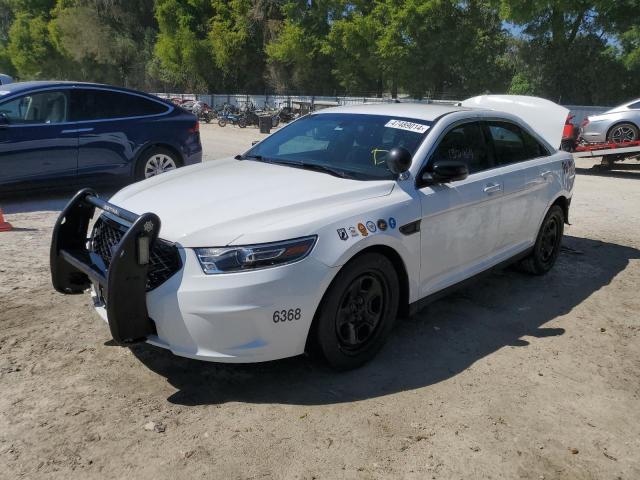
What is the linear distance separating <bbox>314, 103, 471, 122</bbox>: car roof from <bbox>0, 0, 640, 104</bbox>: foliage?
26438 millimetres

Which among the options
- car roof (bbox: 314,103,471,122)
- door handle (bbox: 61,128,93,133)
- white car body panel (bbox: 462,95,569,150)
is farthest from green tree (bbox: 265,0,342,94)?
car roof (bbox: 314,103,471,122)

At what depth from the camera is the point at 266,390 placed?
349cm

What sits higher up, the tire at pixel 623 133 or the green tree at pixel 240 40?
the green tree at pixel 240 40

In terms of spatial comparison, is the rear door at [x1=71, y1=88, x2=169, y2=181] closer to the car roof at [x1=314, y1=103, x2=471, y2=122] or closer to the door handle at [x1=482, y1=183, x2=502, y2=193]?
the car roof at [x1=314, y1=103, x2=471, y2=122]

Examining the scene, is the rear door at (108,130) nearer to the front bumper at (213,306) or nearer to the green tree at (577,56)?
the front bumper at (213,306)

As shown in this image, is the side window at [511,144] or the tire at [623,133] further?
the tire at [623,133]

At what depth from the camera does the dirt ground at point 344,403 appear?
2857 millimetres

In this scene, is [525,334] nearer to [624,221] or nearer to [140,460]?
[140,460]

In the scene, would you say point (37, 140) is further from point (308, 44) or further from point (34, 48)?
point (34, 48)

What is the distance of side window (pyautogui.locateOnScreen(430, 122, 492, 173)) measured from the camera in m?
4.36

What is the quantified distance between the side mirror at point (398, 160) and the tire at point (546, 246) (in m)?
2.31

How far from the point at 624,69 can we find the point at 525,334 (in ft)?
104

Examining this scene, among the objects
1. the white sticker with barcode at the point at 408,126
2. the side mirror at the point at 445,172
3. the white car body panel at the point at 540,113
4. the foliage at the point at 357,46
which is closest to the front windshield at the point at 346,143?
the white sticker with barcode at the point at 408,126

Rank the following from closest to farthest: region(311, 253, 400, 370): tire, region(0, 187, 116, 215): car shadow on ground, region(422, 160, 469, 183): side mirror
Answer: region(311, 253, 400, 370): tire, region(422, 160, 469, 183): side mirror, region(0, 187, 116, 215): car shadow on ground
